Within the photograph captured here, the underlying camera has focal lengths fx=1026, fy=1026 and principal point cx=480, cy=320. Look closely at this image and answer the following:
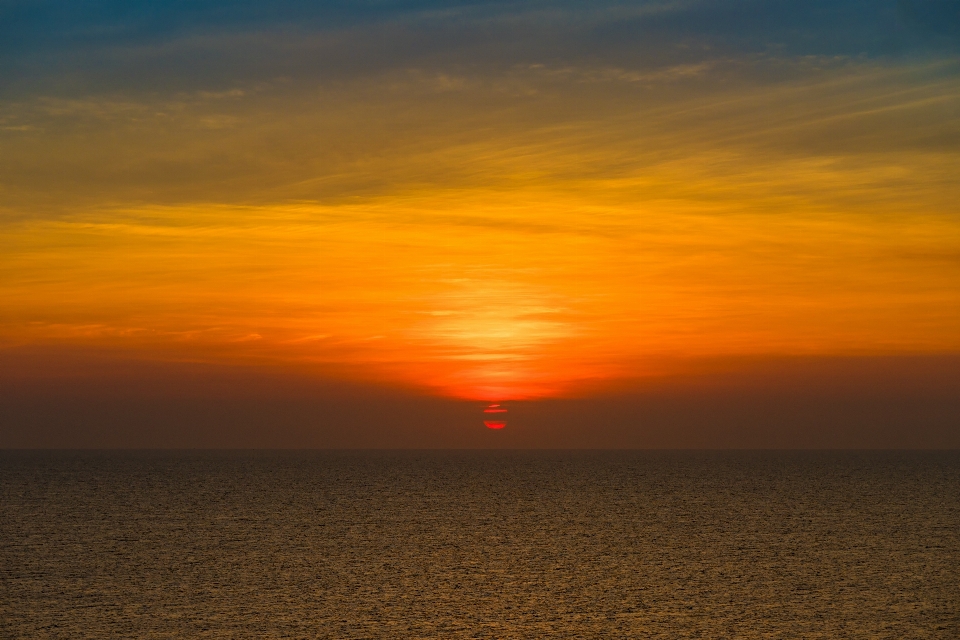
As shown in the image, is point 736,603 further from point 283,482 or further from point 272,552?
point 283,482

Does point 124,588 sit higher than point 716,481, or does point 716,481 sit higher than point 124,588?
point 124,588

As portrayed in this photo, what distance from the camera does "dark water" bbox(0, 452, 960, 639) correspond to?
39688 mm

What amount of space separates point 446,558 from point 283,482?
132m

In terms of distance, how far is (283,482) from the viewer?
188625 millimetres

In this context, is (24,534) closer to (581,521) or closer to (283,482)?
(581,521)

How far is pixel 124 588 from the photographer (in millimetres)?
49000

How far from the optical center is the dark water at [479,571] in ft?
130

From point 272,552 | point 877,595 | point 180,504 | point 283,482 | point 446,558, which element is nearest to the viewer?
point 877,595

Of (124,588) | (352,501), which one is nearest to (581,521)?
(352,501)

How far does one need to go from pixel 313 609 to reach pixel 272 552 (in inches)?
937

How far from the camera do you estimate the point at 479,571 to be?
5547 centimetres

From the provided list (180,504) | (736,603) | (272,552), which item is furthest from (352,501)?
(736,603)

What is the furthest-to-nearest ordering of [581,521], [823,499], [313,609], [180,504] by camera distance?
[823,499] < [180,504] < [581,521] < [313,609]

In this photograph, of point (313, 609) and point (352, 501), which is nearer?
point (313, 609)
